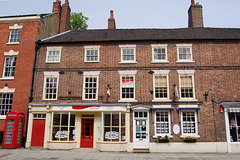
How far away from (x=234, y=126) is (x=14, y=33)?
63.1 ft

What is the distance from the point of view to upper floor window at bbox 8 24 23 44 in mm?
17578

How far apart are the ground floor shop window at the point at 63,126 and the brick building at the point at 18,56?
2.77 meters

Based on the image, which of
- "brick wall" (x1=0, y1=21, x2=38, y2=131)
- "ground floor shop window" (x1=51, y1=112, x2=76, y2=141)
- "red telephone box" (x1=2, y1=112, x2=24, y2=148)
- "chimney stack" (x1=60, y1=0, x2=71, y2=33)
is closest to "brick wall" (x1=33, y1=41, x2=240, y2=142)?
"brick wall" (x1=0, y1=21, x2=38, y2=131)

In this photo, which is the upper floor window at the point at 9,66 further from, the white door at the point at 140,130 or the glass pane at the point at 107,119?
the white door at the point at 140,130

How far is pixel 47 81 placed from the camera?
53.7 feet

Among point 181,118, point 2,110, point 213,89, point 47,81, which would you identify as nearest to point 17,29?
point 47,81

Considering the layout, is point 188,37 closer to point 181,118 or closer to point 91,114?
point 181,118

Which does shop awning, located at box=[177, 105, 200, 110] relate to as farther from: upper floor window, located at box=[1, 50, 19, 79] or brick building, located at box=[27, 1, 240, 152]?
upper floor window, located at box=[1, 50, 19, 79]

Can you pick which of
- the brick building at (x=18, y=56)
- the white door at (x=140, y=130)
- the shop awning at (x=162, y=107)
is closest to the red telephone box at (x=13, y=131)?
the brick building at (x=18, y=56)

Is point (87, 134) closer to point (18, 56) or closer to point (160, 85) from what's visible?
point (160, 85)

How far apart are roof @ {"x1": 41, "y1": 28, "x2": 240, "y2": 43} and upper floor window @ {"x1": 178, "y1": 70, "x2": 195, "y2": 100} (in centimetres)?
284

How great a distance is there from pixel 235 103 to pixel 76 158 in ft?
38.1

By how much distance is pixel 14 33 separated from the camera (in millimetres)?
17703

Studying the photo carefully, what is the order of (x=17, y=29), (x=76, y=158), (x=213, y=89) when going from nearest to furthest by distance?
(x=76, y=158), (x=213, y=89), (x=17, y=29)
